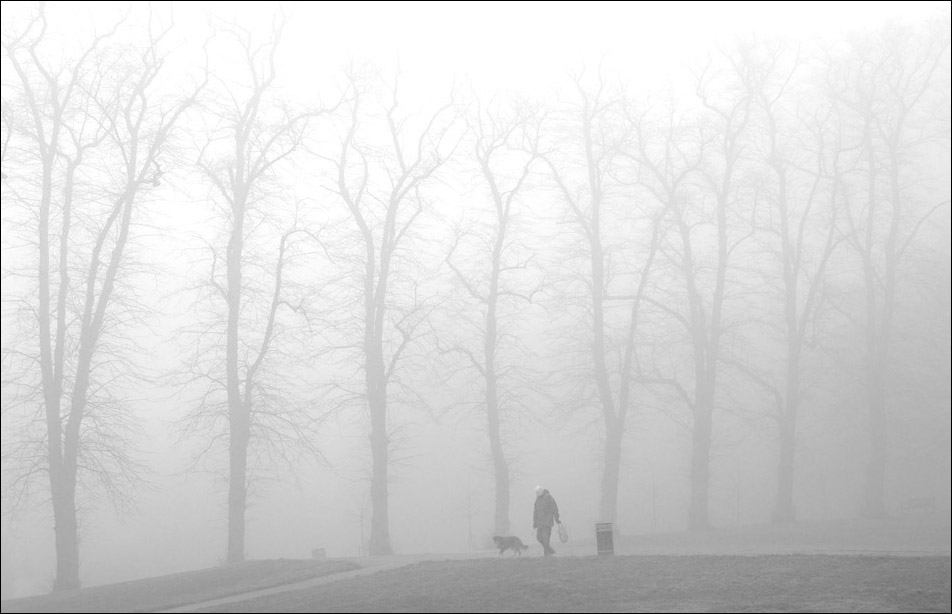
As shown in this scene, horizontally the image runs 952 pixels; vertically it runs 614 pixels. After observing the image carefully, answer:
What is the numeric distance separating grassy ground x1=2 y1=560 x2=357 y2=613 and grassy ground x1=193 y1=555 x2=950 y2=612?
85.5 inches

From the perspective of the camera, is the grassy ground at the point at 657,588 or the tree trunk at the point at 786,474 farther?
the tree trunk at the point at 786,474

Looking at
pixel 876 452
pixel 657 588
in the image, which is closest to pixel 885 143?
pixel 876 452

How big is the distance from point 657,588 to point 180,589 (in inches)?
414

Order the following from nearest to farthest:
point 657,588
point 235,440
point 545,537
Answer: point 657,588
point 545,537
point 235,440

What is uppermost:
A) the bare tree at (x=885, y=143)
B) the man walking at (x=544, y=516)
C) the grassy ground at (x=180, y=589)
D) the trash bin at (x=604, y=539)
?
the bare tree at (x=885, y=143)

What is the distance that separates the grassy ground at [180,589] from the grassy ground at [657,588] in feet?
7.12

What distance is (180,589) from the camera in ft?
68.2

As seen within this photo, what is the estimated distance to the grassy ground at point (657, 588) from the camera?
15234 millimetres

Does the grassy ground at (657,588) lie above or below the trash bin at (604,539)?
below

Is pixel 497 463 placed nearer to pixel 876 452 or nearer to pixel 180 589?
pixel 180 589

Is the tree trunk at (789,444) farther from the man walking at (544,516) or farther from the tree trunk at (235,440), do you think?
the tree trunk at (235,440)

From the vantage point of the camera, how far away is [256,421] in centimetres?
2902

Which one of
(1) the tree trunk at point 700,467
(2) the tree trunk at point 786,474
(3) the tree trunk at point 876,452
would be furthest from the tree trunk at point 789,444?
(1) the tree trunk at point 700,467

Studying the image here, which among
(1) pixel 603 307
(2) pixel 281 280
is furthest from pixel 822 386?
(2) pixel 281 280
